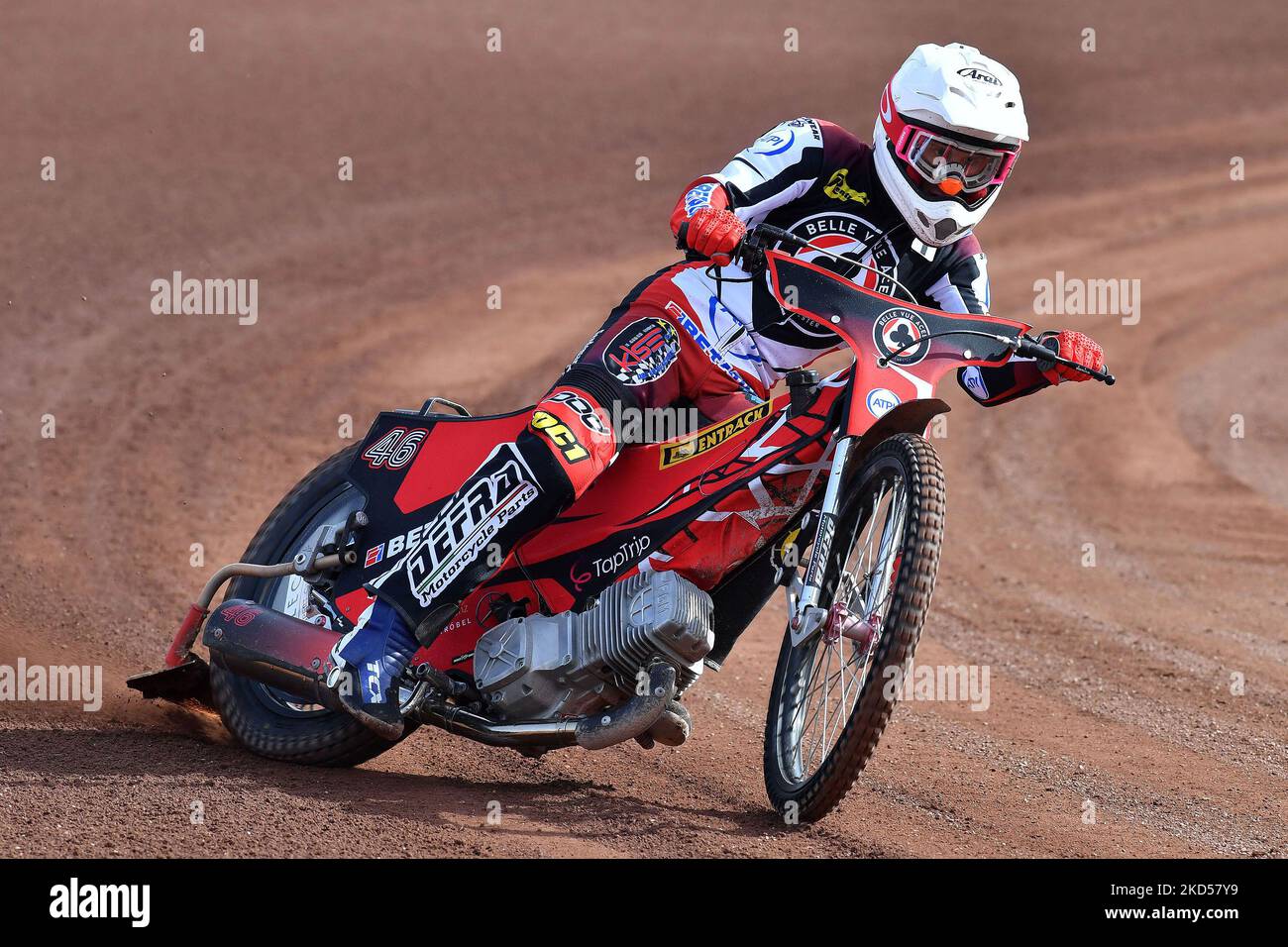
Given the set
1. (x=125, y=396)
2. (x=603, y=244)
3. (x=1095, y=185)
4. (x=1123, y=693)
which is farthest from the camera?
(x=1095, y=185)

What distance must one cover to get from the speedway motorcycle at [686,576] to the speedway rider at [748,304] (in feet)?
0.43

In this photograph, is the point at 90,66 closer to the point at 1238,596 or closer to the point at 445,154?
the point at 445,154

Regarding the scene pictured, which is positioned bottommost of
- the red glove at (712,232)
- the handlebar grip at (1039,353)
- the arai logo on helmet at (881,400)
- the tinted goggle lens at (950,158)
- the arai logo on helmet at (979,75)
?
the arai logo on helmet at (881,400)

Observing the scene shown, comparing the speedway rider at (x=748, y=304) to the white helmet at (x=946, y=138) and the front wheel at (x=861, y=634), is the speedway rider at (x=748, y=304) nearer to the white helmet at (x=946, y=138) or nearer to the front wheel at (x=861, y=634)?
the white helmet at (x=946, y=138)

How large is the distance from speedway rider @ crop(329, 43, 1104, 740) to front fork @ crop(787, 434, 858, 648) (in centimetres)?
72

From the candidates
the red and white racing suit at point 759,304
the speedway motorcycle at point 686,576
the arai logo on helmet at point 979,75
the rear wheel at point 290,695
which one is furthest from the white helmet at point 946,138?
the rear wheel at point 290,695

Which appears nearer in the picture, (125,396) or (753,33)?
(125,396)

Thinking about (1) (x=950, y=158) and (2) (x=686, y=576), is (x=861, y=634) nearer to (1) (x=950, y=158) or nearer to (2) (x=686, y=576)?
(2) (x=686, y=576)

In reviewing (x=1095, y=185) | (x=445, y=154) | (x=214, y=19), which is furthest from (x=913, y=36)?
(x=214, y=19)

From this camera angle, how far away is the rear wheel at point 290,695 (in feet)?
18.2

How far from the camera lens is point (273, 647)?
17.7 feet

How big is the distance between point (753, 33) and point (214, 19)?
24.6ft

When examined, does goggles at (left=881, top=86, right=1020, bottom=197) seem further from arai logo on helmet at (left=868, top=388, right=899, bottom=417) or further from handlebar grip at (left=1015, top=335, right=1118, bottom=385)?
arai logo on helmet at (left=868, top=388, right=899, bottom=417)

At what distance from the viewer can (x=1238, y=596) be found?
8.90 meters
